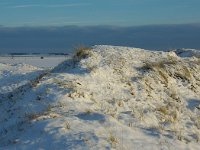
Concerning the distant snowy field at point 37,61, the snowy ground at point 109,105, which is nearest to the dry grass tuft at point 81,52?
the snowy ground at point 109,105

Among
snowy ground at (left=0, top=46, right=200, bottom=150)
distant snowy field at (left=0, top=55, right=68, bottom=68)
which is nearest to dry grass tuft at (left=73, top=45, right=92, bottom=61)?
snowy ground at (left=0, top=46, right=200, bottom=150)

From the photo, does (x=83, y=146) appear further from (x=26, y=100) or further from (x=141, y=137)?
(x=26, y=100)

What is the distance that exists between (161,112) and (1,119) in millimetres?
4701

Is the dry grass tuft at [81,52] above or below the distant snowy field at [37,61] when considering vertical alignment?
above

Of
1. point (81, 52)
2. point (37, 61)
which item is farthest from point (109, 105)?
point (37, 61)

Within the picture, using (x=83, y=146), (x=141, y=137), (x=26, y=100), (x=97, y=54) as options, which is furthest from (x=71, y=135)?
(x=97, y=54)

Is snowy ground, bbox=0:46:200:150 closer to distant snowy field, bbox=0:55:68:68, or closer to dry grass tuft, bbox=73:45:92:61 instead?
dry grass tuft, bbox=73:45:92:61

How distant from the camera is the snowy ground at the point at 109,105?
13117mm

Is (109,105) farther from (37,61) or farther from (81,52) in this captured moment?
(37,61)

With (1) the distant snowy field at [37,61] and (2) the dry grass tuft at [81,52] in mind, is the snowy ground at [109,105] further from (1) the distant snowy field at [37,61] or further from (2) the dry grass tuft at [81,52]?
(1) the distant snowy field at [37,61]

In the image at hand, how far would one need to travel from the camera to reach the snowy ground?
516 inches

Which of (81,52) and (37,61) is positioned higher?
(81,52)

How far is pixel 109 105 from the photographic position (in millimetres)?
15344

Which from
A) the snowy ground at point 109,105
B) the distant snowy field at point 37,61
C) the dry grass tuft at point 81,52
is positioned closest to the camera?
the snowy ground at point 109,105
